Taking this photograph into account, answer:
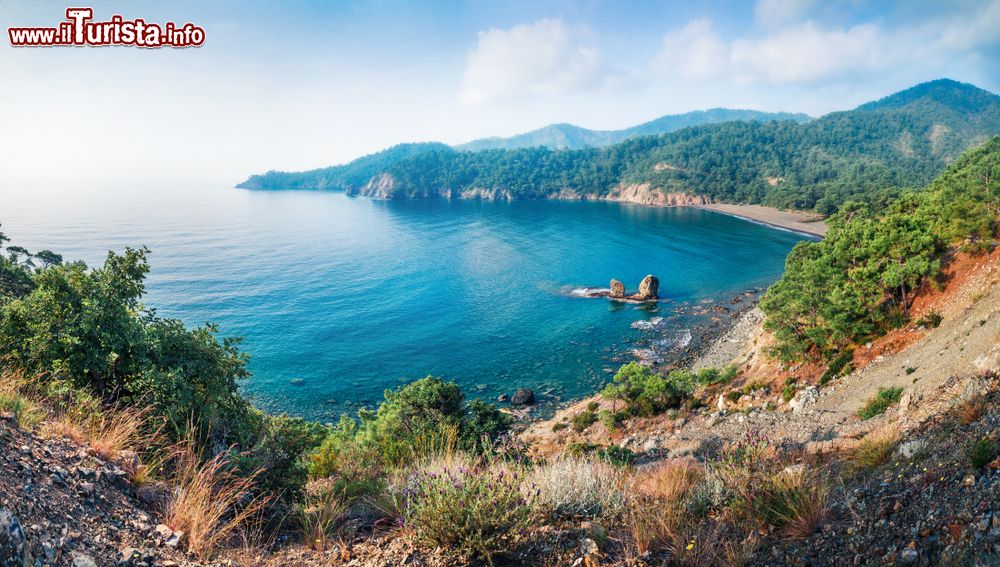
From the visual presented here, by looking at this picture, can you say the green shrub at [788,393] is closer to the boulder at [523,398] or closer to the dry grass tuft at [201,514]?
the boulder at [523,398]

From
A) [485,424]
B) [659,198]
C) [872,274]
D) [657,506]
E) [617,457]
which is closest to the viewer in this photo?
[657,506]

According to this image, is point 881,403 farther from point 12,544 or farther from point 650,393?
point 12,544

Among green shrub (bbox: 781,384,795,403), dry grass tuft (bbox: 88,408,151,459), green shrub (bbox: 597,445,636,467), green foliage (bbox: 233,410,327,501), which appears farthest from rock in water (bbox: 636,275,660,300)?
dry grass tuft (bbox: 88,408,151,459)

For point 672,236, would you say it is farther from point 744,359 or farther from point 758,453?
point 758,453

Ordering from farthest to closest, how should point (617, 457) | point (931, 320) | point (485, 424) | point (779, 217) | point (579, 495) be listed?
1. point (779, 217)
2. point (931, 320)
3. point (485, 424)
4. point (617, 457)
5. point (579, 495)

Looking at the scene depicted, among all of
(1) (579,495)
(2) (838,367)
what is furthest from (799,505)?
(2) (838,367)

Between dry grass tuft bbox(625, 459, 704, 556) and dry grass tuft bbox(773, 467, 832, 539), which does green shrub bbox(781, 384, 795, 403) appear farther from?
dry grass tuft bbox(773, 467, 832, 539)

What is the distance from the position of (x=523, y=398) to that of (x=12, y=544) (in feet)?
122

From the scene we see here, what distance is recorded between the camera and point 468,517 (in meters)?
5.41

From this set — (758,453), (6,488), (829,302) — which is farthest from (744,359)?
(6,488)

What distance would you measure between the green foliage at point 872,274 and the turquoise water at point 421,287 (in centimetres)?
1667

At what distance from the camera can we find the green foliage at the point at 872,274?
27.5m

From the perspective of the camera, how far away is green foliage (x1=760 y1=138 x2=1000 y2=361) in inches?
1083

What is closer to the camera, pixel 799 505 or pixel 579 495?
pixel 799 505
